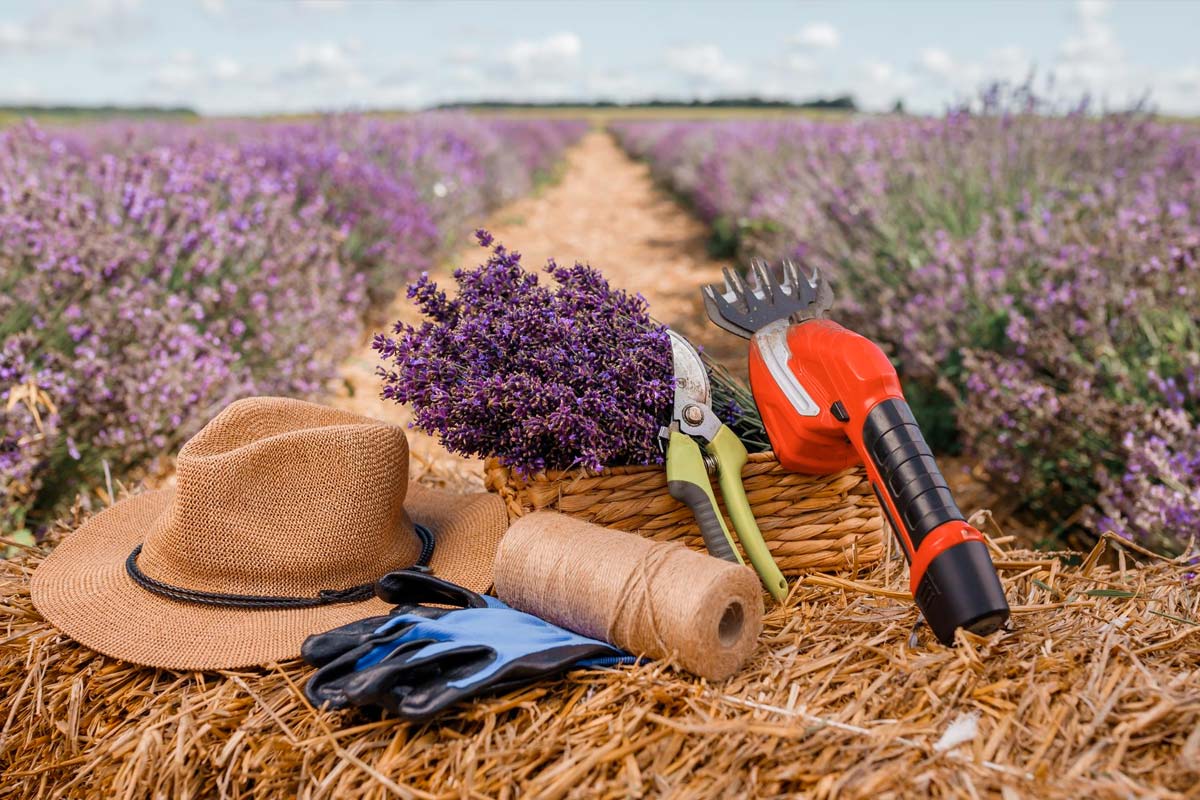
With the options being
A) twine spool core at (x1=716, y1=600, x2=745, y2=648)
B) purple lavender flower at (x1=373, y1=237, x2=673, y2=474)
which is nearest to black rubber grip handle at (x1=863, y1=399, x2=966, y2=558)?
twine spool core at (x1=716, y1=600, x2=745, y2=648)

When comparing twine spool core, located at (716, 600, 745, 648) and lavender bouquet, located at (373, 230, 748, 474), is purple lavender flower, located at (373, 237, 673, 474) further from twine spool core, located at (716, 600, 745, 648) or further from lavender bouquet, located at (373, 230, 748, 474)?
twine spool core, located at (716, 600, 745, 648)

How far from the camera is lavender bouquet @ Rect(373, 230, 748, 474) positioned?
182cm

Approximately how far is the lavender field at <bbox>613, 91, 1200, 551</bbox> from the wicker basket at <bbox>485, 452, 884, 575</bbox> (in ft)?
4.28

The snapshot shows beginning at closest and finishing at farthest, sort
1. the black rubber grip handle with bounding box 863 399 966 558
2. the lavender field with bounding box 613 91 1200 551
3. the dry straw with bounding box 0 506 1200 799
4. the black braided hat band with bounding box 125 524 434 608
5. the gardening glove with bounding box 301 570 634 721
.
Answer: the dry straw with bounding box 0 506 1200 799 → the gardening glove with bounding box 301 570 634 721 → the black rubber grip handle with bounding box 863 399 966 558 → the black braided hat band with bounding box 125 524 434 608 → the lavender field with bounding box 613 91 1200 551

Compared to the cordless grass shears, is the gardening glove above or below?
below

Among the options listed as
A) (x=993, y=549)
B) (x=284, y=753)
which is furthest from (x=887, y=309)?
(x=284, y=753)

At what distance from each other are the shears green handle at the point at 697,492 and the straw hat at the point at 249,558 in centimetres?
50

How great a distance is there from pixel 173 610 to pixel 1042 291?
11.7ft

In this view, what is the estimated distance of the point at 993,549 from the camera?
216 cm

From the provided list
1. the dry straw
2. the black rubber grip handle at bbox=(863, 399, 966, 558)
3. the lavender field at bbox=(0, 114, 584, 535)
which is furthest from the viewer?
the lavender field at bbox=(0, 114, 584, 535)

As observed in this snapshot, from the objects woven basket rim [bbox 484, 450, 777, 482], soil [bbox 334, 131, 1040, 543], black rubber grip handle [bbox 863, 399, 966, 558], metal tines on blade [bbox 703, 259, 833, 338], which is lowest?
soil [bbox 334, 131, 1040, 543]

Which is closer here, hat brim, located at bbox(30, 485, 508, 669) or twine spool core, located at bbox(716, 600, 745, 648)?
twine spool core, located at bbox(716, 600, 745, 648)

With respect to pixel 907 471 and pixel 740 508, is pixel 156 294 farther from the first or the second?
pixel 907 471

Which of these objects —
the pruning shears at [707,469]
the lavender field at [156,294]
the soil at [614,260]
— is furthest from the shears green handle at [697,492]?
the lavender field at [156,294]
